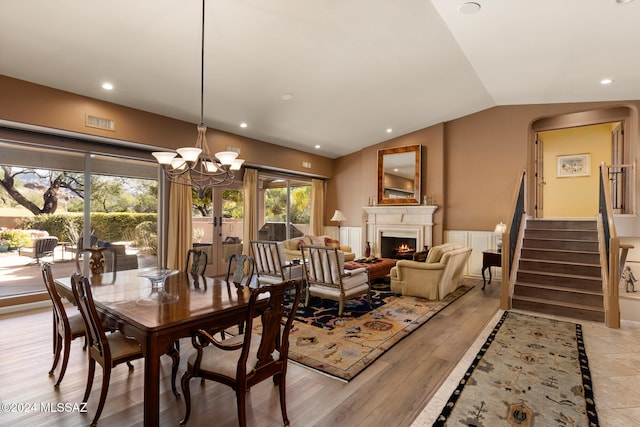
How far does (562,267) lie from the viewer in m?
5.07

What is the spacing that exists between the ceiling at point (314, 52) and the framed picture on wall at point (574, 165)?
253 cm

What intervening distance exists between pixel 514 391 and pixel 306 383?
64.7 inches

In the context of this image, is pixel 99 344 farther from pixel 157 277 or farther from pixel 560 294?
pixel 560 294

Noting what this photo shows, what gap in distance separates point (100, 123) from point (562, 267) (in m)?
7.33

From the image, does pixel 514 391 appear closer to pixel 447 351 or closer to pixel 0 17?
pixel 447 351

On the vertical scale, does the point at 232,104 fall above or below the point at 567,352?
above

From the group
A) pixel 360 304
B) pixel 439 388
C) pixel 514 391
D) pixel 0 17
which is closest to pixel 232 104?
pixel 0 17

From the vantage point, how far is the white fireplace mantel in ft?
24.6

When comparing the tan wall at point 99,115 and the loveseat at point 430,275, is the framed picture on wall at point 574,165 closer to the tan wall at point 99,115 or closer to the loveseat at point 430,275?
the loveseat at point 430,275

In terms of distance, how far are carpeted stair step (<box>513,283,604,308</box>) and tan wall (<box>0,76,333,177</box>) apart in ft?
17.9

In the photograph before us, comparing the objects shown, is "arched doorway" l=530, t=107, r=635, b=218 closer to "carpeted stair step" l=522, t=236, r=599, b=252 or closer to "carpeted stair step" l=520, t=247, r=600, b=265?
"carpeted stair step" l=522, t=236, r=599, b=252

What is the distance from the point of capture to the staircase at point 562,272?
4480 millimetres

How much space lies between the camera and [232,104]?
5246 millimetres

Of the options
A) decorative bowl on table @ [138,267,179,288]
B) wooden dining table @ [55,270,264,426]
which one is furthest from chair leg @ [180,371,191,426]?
decorative bowl on table @ [138,267,179,288]
